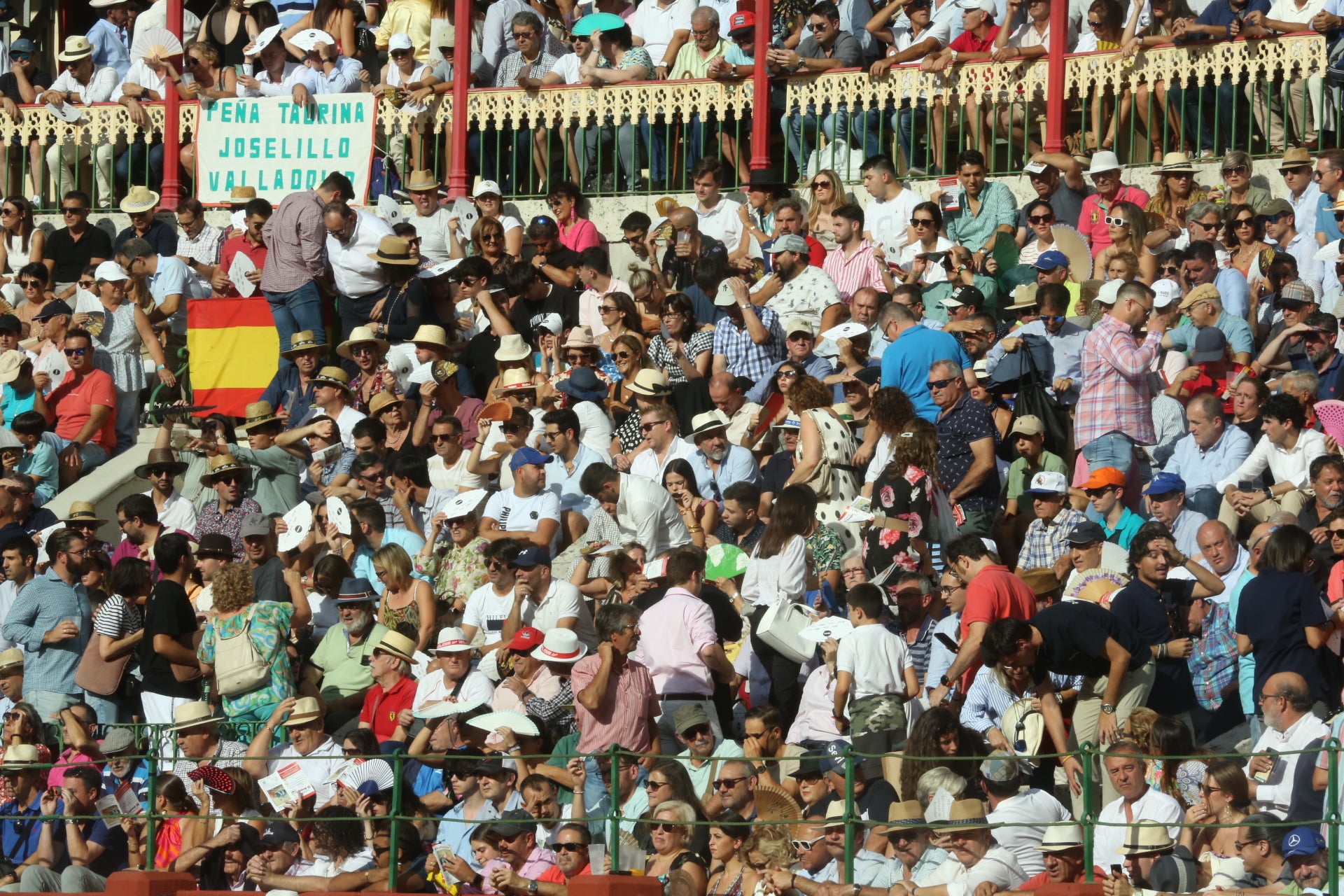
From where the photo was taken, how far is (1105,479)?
612 inches

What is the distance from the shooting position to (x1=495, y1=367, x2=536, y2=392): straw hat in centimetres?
1838

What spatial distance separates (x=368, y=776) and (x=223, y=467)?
479 centimetres

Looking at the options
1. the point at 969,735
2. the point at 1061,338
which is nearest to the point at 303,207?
the point at 1061,338

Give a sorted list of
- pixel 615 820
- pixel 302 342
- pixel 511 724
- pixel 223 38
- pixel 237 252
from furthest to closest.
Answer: pixel 223 38 → pixel 237 252 → pixel 302 342 → pixel 511 724 → pixel 615 820

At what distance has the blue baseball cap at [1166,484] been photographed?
15.3m

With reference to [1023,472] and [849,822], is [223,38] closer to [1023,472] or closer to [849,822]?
[1023,472]

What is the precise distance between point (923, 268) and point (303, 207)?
4951mm

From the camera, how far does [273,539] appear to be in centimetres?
1709

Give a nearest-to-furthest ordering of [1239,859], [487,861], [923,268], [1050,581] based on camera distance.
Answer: [1239,859]
[487,861]
[1050,581]
[923,268]

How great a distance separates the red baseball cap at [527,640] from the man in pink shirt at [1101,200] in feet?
22.0

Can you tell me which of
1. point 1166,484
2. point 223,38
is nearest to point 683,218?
point 1166,484

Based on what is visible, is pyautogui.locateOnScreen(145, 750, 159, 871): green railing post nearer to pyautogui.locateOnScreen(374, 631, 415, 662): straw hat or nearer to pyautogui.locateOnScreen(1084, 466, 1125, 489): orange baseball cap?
pyautogui.locateOnScreen(374, 631, 415, 662): straw hat

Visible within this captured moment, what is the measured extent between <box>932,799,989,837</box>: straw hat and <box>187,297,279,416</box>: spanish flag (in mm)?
10270

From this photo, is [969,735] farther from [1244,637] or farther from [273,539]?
[273,539]
